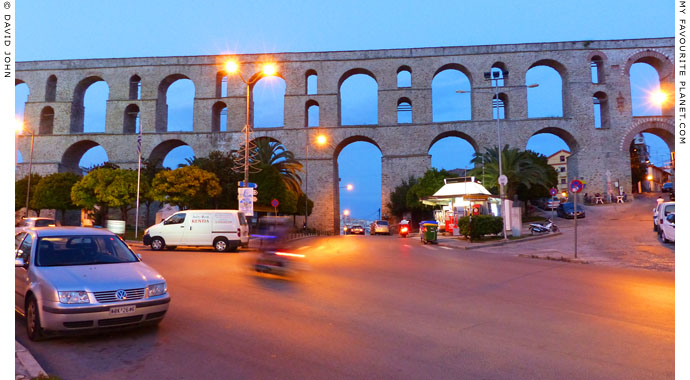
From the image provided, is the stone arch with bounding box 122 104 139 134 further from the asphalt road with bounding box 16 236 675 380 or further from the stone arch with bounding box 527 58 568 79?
the asphalt road with bounding box 16 236 675 380

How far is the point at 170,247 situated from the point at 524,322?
17973 millimetres

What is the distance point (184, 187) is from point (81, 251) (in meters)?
27.1

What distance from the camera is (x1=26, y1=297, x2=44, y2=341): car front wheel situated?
5.34 m

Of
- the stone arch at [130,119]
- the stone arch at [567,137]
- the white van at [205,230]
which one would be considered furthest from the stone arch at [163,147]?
the stone arch at [567,137]

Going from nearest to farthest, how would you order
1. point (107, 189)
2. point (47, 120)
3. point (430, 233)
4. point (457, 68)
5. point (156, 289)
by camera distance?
point (156, 289) → point (430, 233) → point (107, 189) → point (457, 68) → point (47, 120)

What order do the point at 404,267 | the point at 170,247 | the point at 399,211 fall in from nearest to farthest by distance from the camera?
the point at 404,267, the point at 170,247, the point at 399,211

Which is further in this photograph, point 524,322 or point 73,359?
point 524,322

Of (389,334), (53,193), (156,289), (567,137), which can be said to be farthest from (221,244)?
(567,137)

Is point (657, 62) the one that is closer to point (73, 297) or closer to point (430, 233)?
point (430, 233)

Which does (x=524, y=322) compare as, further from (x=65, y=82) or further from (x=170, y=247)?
(x=65, y=82)

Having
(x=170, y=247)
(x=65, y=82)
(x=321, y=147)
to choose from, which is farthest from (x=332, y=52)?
(x=170, y=247)

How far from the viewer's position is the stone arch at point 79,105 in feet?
178

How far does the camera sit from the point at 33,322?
5.47 meters

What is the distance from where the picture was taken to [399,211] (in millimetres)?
52875
